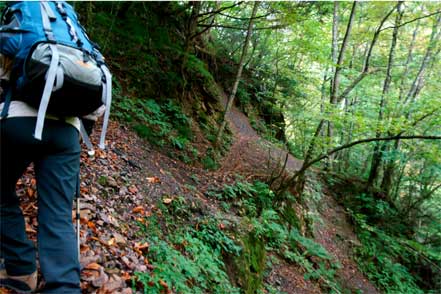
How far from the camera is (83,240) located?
3.09 m

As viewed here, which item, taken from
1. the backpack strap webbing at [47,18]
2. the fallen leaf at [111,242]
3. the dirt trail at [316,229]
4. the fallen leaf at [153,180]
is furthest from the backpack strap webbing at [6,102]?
the dirt trail at [316,229]

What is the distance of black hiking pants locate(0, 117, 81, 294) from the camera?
6.28 feet

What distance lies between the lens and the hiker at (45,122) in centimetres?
187

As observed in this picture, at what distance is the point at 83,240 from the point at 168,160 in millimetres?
4169

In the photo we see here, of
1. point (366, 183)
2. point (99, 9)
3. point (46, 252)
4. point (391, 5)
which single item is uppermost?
point (391, 5)

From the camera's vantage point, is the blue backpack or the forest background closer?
Answer: the blue backpack

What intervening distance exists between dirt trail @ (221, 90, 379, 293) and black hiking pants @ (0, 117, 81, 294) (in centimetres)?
532

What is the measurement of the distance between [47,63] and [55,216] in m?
0.91

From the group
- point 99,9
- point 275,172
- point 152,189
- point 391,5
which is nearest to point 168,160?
point 152,189

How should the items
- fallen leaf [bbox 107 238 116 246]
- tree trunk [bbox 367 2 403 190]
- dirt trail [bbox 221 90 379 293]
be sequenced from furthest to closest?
tree trunk [bbox 367 2 403 190]
dirt trail [bbox 221 90 379 293]
fallen leaf [bbox 107 238 116 246]

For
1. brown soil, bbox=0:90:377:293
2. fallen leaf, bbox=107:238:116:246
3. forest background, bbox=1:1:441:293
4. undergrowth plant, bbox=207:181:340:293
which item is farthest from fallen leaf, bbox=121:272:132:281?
undergrowth plant, bbox=207:181:340:293

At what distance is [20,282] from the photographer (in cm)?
219

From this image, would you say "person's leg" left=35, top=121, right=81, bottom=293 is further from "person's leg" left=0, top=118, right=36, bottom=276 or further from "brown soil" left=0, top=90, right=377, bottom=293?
"brown soil" left=0, top=90, right=377, bottom=293

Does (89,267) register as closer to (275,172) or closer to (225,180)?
(225,180)
